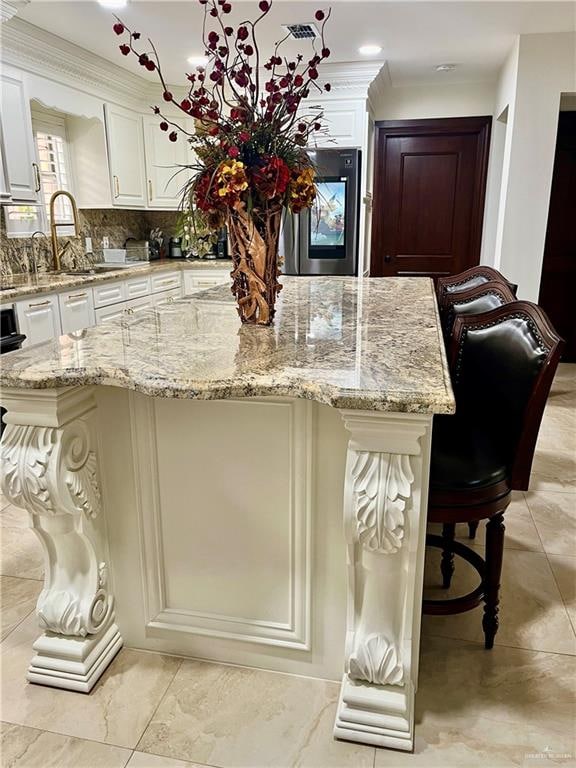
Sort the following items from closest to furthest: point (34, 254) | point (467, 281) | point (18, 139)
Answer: point (467, 281) < point (18, 139) < point (34, 254)

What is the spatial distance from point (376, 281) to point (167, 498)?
6.78 feet

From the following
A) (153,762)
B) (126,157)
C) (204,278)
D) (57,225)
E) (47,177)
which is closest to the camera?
(153,762)

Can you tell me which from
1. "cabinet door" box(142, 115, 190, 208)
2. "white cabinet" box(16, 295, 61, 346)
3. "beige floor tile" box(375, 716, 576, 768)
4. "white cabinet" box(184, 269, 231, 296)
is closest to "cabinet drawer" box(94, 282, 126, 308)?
"white cabinet" box(16, 295, 61, 346)

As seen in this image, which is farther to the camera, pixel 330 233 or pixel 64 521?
pixel 330 233

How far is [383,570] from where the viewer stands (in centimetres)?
144

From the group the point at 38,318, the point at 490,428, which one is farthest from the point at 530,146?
the point at 38,318

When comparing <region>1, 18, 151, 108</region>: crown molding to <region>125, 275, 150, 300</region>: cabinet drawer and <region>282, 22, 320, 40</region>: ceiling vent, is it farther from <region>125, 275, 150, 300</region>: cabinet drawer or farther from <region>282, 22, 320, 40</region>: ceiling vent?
<region>282, 22, 320, 40</region>: ceiling vent

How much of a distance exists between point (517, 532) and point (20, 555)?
86.5 inches

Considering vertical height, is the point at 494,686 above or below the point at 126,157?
below

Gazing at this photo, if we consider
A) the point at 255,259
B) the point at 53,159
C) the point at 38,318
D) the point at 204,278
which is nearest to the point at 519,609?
the point at 255,259

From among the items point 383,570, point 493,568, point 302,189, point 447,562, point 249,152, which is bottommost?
point 447,562

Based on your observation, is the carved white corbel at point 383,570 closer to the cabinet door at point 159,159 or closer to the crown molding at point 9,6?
the crown molding at point 9,6

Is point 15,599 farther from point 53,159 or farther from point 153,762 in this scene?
point 53,159

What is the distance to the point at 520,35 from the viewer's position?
12.5ft
